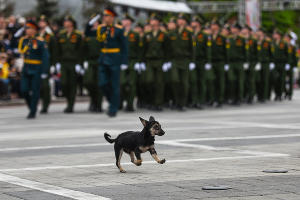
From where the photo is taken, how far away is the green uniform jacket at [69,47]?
20.8 m

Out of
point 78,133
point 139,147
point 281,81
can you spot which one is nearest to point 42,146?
point 78,133

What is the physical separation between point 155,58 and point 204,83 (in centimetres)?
186

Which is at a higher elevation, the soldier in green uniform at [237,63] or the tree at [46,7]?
the tree at [46,7]

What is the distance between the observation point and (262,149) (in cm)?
1141

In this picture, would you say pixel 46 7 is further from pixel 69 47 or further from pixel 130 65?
pixel 69 47

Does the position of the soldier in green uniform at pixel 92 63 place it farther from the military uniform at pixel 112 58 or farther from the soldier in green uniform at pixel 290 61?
the soldier in green uniform at pixel 290 61

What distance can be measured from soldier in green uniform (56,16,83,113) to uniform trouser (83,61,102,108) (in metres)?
0.24

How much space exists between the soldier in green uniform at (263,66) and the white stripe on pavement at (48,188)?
56.6 ft

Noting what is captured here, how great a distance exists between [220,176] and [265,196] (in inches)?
52.3

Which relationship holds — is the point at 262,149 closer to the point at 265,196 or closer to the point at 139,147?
the point at 139,147

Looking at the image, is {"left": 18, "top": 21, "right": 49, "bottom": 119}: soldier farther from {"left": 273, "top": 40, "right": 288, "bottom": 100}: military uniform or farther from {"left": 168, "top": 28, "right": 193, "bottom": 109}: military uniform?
{"left": 273, "top": 40, "right": 288, "bottom": 100}: military uniform

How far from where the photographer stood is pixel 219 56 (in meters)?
23.9

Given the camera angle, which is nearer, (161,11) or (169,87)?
(169,87)

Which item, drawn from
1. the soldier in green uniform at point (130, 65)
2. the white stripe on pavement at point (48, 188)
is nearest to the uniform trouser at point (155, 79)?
the soldier in green uniform at point (130, 65)
